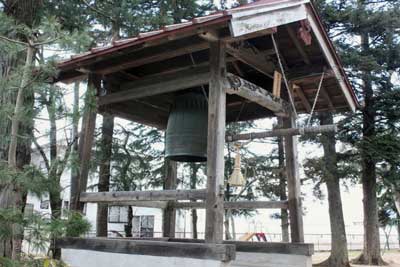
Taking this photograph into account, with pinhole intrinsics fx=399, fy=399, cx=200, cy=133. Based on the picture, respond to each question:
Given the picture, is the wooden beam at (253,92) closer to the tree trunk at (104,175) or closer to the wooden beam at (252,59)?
the wooden beam at (252,59)

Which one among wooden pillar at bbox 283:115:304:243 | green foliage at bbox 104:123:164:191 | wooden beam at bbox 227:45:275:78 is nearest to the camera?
wooden beam at bbox 227:45:275:78

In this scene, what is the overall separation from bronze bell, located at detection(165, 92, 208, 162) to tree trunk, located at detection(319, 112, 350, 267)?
7.47 m

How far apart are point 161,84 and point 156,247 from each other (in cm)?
167

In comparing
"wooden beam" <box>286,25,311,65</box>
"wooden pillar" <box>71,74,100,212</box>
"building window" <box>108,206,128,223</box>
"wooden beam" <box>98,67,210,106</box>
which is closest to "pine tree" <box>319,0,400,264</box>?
"wooden beam" <box>286,25,311,65</box>

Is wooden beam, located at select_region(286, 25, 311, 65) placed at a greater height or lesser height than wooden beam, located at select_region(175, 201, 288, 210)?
greater

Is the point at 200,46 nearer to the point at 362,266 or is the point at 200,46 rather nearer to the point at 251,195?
the point at 251,195

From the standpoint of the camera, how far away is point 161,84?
420cm

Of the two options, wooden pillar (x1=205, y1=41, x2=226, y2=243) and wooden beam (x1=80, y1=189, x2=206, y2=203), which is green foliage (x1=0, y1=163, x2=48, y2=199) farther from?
wooden pillar (x1=205, y1=41, x2=226, y2=243)

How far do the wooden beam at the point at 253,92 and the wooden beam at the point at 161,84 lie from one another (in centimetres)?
23

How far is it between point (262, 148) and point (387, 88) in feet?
13.2

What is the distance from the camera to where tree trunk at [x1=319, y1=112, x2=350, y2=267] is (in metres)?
11.3

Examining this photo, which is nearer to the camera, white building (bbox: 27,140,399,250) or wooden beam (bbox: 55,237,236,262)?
wooden beam (bbox: 55,237,236,262)

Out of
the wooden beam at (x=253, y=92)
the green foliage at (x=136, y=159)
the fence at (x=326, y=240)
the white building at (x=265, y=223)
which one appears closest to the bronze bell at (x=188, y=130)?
the wooden beam at (x=253, y=92)

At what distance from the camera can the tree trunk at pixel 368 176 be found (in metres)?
11.2
